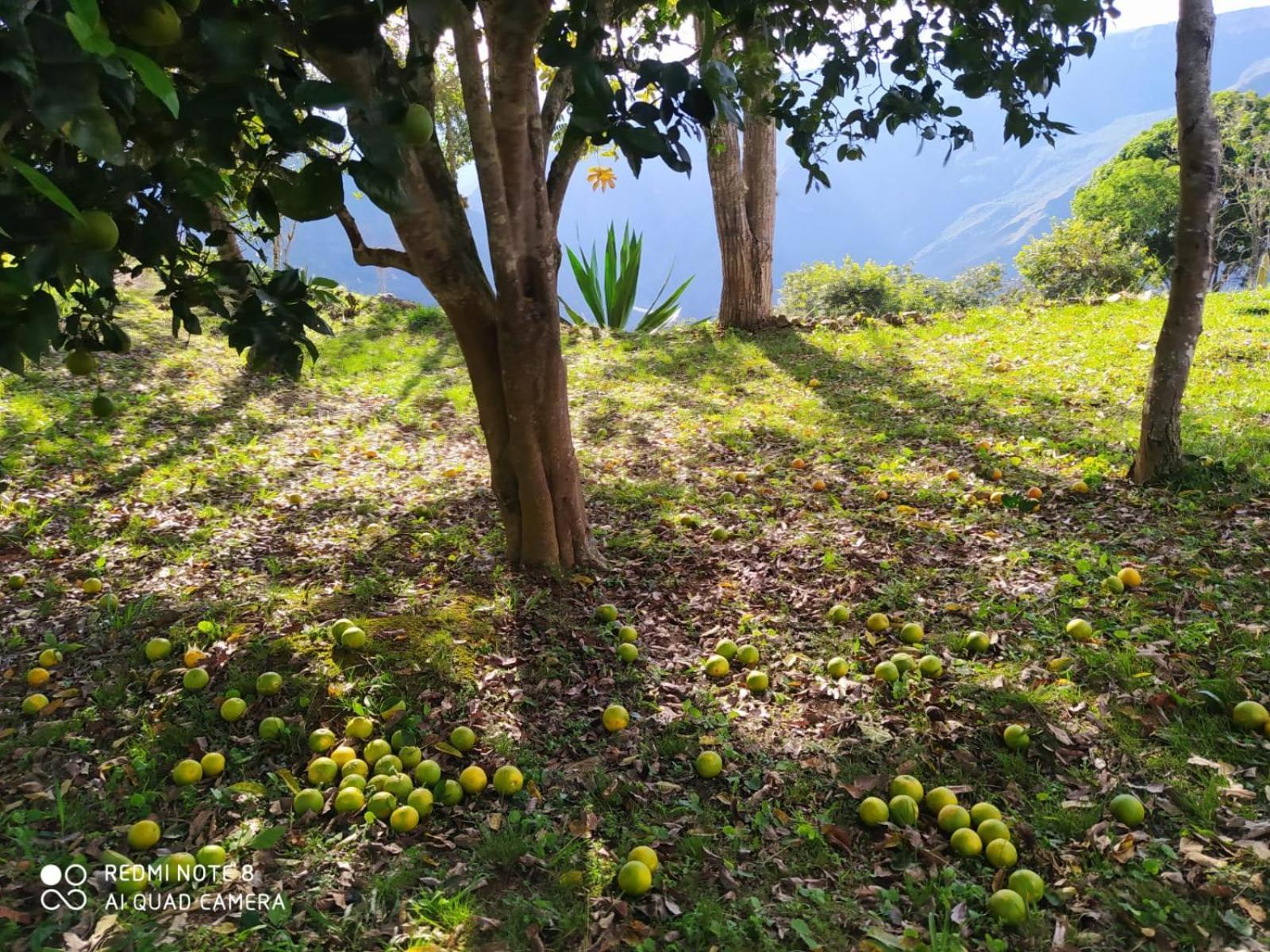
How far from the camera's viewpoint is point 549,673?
3115 millimetres

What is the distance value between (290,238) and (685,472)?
10.3 metres

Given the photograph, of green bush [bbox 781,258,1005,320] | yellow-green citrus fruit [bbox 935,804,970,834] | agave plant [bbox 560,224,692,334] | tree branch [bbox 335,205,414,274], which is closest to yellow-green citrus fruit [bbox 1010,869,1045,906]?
yellow-green citrus fruit [bbox 935,804,970,834]

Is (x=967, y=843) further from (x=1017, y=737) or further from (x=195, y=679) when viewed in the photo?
(x=195, y=679)

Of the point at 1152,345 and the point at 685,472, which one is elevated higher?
the point at 1152,345

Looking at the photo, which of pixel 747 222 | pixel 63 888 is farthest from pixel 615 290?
pixel 63 888

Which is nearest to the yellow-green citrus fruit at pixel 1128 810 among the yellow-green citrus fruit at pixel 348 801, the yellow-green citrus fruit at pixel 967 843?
the yellow-green citrus fruit at pixel 967 843

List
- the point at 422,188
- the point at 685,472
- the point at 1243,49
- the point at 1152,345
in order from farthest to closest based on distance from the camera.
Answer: the point at 1243,49 → the point at 1152,345 → the point at 685,472 → the point at 422,188

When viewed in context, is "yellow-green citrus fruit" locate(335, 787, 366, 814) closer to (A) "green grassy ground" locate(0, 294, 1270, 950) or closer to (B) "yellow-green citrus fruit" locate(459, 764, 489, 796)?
(A) "green grassy ground" locate(0, 294, 1270, 950)

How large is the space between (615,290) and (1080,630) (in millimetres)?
8635

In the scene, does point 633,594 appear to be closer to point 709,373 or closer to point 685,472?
point 685,472

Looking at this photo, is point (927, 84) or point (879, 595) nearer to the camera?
point (927, 84)

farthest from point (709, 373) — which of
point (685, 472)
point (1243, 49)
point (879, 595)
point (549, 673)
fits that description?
point (1243, 49)

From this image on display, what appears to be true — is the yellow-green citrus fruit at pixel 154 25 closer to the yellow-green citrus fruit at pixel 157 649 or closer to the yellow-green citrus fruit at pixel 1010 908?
the yellow-green citrus fruit at pixel 157 649

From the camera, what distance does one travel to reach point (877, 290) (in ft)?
55.1
